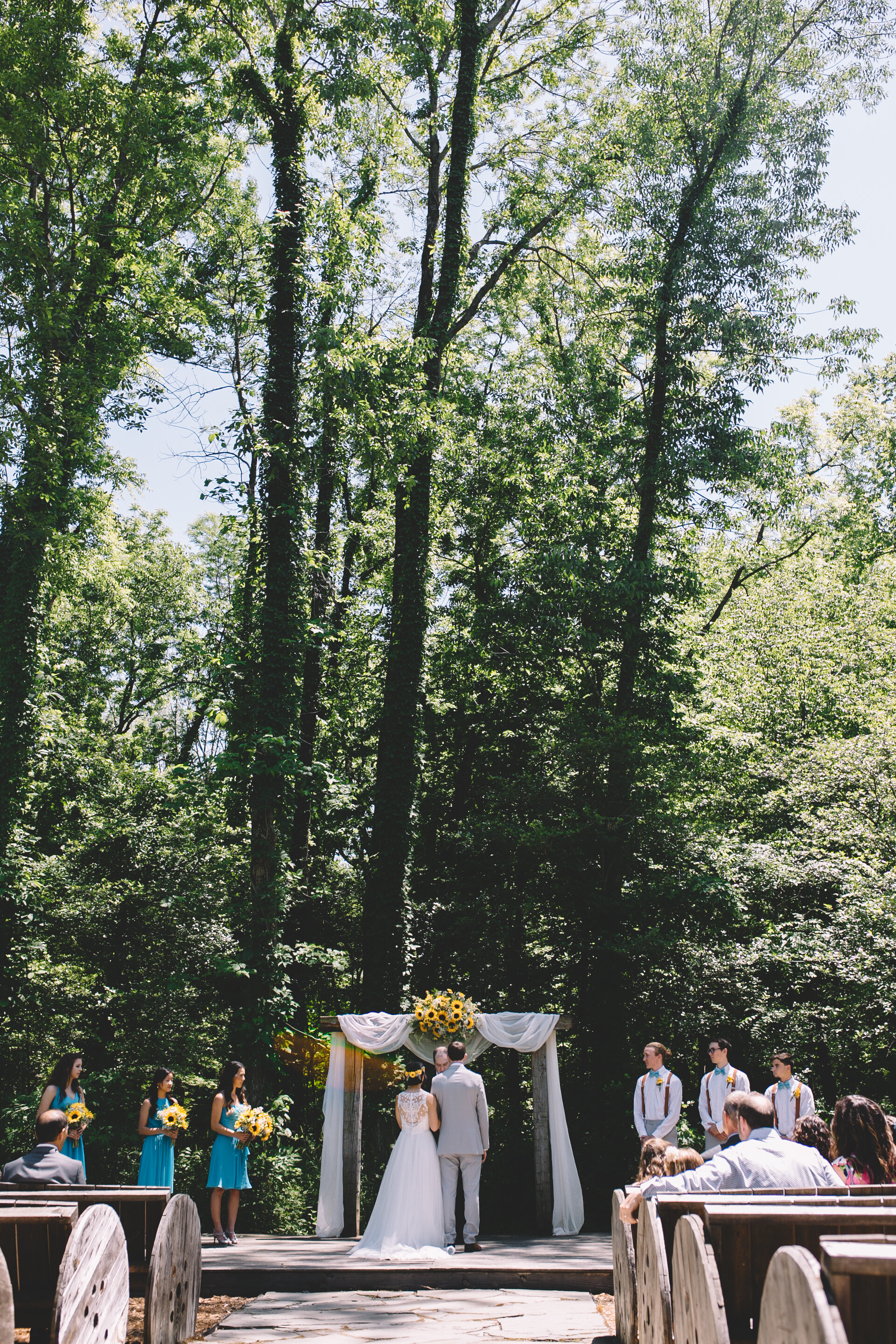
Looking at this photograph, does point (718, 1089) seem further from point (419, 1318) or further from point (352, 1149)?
point (352, 1149)

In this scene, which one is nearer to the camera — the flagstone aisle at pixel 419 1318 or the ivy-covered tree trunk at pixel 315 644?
the flagstone aisle at pixel 419 1318

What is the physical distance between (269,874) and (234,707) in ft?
8.00

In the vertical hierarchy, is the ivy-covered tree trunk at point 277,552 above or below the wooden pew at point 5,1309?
above

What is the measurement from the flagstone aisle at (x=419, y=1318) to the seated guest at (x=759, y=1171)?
191 centimetres

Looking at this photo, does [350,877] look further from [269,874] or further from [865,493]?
[865,493]

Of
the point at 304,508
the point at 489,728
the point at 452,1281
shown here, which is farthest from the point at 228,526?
the point at 452,1281

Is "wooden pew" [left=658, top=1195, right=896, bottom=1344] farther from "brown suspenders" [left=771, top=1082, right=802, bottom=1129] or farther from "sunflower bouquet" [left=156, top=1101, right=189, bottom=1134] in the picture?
"sunflower bouquet" [left=156, top=1101, right=189, bottom=1134]

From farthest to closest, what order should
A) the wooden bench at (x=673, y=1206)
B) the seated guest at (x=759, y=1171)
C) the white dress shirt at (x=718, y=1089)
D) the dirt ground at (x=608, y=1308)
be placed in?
1. the white dress shirt at (x=718, y=1089)
2. the dirt ground at (x=608, y=1308)
3. the seated guest at (x=759, y=1171)
4. the wooden bench at (x=673, y=1206)

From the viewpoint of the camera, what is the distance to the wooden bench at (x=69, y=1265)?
4617 mm

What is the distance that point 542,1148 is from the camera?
13.4 m

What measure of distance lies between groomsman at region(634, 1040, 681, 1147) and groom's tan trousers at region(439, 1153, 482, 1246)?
5.45 feet

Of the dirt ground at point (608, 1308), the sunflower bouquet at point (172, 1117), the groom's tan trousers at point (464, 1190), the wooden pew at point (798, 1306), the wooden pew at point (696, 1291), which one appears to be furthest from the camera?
the groom's tan trousers at point (464, 1190)

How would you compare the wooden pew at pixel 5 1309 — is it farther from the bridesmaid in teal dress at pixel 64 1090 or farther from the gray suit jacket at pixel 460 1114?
the gray suit jacket at pixel 460 1114

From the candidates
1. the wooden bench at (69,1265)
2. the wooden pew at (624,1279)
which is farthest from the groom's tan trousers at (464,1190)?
the wooden bench at (69,1265)
